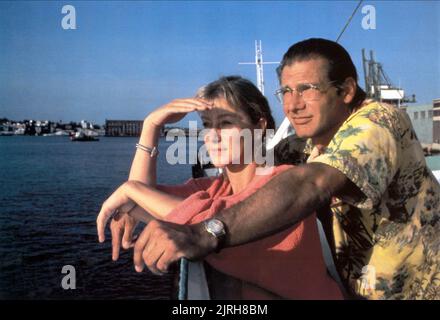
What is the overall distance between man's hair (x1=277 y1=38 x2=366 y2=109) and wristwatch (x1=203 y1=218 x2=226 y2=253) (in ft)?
3.28

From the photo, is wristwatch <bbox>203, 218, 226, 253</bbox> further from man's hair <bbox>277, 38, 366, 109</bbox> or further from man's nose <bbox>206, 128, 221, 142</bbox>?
man's hair <bbox>277, 38, 366, 109</bbox>

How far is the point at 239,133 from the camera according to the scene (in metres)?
2.28

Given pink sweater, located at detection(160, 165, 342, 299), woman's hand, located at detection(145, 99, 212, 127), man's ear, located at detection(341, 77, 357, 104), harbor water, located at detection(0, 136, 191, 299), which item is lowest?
harbor water, located at detection(0, 136, 191, 299)

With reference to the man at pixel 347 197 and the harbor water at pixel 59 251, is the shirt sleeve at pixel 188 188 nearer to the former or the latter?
the man at pixel 347 197

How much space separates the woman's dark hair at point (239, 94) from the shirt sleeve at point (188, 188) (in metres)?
0.39

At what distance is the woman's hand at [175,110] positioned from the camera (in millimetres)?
2215

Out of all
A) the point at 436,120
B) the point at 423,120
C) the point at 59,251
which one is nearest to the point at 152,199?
the point at 59,251

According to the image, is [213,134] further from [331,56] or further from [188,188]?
[331,56]

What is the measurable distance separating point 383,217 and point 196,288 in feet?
2.63

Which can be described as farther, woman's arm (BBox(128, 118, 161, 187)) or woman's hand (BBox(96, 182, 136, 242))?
woman's arm (BBox(128, 118, 161, 187))

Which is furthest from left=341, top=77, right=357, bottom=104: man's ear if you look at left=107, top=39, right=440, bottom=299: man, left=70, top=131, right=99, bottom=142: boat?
left=70, top=131, right=99, bottom=142: boat

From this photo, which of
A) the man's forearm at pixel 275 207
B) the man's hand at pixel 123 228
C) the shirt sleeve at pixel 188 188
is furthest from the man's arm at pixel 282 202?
the man's hand at pixel 123 228

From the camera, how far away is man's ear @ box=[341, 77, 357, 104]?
2.17 m
